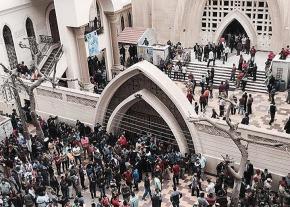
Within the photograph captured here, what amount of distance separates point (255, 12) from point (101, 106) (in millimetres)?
14929

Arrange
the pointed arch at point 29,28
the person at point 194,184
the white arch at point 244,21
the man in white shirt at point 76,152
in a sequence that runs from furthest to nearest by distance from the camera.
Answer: the white arch at point 244,21
the pointed arch at point 29,28
the man in white shirt at point 76,152
the person at point 194,184

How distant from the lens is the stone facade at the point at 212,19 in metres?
28.2

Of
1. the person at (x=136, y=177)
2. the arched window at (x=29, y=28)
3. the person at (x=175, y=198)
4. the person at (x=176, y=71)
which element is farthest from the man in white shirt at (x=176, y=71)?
the person at (x=175, y=198)

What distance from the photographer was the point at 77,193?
16172mm

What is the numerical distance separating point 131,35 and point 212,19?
6.30 metres

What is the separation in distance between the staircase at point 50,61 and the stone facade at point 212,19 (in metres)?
8.93

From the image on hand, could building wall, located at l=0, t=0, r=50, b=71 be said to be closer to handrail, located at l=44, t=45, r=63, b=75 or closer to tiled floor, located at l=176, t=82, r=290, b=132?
handrail, located at l=44, t=45, r=63, b=75

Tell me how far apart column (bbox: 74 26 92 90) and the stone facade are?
8.68 meters

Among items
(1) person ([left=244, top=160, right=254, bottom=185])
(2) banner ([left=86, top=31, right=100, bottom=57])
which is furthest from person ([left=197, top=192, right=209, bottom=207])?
(2) banner ([left=86, top=31, right=100, bottom=57])

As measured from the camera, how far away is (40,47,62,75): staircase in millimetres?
25656

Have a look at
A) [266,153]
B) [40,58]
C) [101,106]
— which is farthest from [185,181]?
[40,58]

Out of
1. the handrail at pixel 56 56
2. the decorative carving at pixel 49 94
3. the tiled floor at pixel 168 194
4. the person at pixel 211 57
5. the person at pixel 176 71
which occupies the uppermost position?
the handrail at pixel 56 56

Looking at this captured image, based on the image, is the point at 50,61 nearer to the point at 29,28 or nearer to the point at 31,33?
the point at 31,33

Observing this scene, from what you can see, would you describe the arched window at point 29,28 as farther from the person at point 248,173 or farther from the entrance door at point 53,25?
the person at point 248,173
